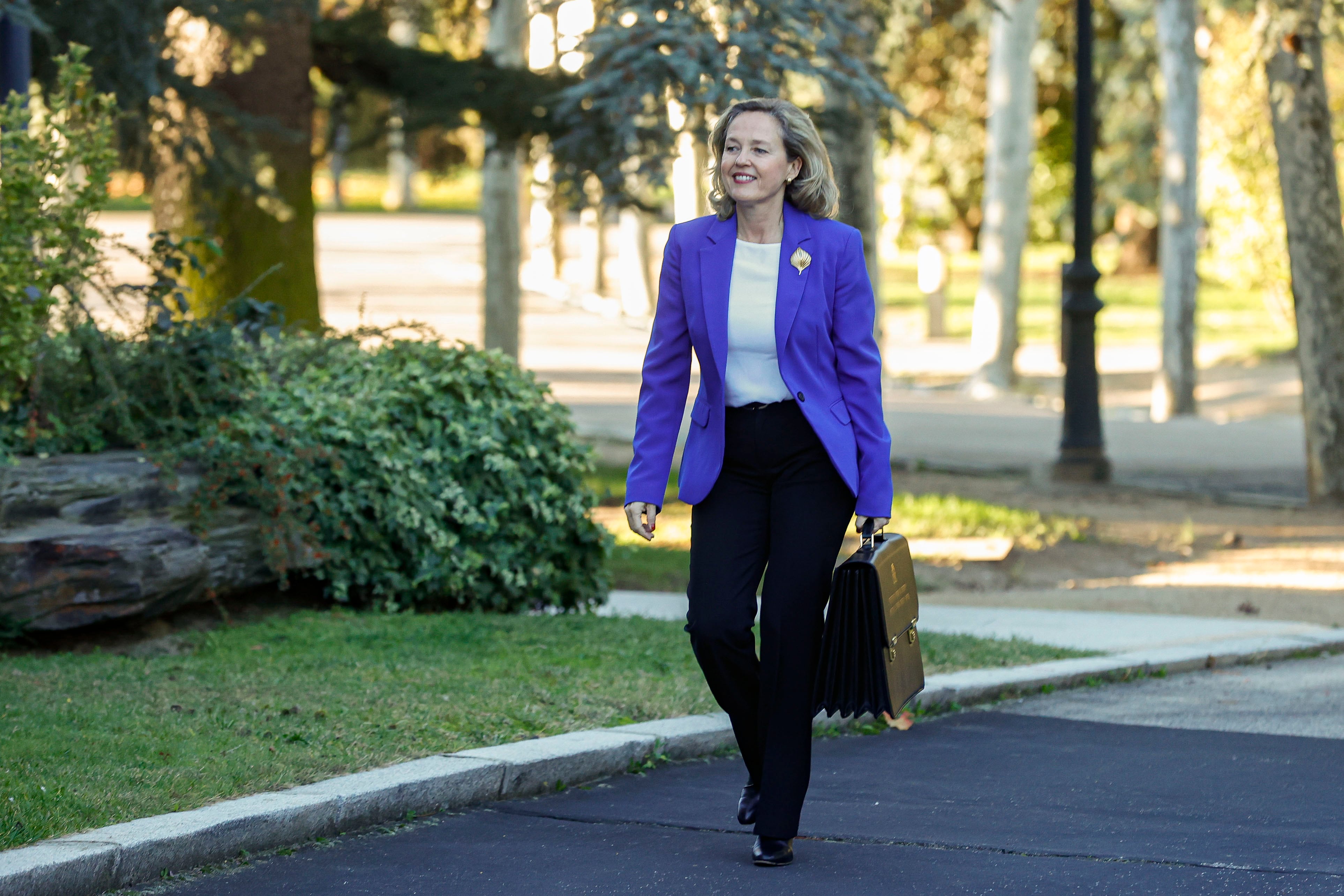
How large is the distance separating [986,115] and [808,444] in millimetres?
39496

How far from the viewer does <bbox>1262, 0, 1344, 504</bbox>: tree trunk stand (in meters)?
12.9

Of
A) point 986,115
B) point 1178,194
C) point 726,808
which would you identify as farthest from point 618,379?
point 986,115

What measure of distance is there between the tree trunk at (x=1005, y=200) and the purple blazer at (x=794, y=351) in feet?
66.1

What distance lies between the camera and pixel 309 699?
19.6 ft

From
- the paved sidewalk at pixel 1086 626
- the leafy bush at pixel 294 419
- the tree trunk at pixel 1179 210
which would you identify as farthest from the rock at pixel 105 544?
the tree trunk at pixel 1179 210

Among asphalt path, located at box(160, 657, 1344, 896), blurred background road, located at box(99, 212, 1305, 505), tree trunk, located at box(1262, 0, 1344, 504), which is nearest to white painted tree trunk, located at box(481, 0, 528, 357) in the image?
blurred background road, located at box(99, 212, 1305, 505)

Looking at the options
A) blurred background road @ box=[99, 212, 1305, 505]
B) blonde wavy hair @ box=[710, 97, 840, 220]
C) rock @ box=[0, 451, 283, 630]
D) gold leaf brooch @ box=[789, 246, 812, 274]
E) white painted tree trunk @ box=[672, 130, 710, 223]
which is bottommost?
blurred background road @ box=[99, 212, 1305, 505]

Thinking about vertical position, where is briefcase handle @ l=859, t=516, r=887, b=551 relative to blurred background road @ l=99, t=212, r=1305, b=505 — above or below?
above

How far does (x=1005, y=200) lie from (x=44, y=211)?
61.6 ft

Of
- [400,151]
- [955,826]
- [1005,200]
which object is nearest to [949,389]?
[1005,200]

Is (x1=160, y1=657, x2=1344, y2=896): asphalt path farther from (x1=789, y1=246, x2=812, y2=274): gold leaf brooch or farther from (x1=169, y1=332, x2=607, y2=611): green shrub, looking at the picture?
(x1=169, y1=332, x2=607, y2=611): green shrub

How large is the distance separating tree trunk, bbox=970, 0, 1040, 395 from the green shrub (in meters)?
16.7

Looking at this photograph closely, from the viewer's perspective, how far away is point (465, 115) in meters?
14.3

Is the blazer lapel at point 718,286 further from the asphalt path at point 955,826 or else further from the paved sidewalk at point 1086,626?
the paved sidewalk at point 1086,626
